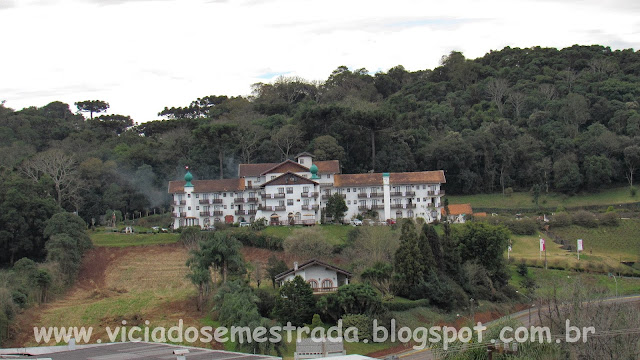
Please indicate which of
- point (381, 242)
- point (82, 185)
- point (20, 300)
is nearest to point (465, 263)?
point (381, 242)

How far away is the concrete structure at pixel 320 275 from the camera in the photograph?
4638 centimetres

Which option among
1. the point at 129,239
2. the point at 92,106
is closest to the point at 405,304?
the point at 129,239

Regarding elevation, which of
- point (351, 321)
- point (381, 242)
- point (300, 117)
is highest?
point (300, 117)

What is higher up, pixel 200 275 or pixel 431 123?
pixel 431 123

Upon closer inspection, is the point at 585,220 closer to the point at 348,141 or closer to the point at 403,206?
the point at 403,206

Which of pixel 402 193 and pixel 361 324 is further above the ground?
pixel 402 193

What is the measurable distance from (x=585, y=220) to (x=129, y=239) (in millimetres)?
33808

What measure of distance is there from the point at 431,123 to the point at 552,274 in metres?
32.7

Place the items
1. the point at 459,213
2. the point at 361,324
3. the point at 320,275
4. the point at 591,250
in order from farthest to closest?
1. the point at 459,213
2. the point at 591,250
3. the point at 320,275
4. the point at 361,324

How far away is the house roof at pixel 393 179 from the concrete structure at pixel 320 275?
1655cm

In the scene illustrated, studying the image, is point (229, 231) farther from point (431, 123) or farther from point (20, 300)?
A: point (431, 123)

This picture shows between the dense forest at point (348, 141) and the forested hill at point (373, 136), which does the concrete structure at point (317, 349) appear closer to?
the dense forest at point (348, 141)

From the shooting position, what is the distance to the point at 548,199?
70.7m

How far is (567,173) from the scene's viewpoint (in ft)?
234
